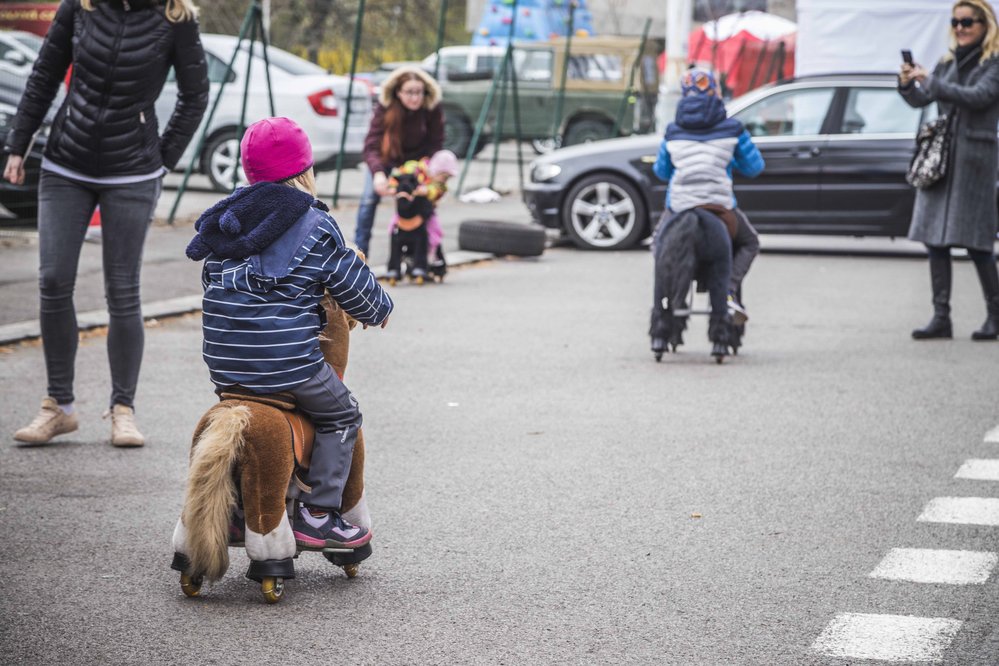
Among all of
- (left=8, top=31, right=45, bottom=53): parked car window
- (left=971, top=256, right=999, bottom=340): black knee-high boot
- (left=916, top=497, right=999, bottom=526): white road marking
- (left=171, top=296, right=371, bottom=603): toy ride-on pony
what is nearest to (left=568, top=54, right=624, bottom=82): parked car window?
(left=8, top=31, right=45, bottom=53): parked car window

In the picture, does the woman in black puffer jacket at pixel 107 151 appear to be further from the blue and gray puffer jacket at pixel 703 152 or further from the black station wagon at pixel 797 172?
the black station wagon at pixel 797 172

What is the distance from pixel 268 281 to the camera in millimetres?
4527

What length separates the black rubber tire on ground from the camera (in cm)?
1455

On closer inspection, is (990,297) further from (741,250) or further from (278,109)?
(278,109)

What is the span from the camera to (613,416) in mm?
7547

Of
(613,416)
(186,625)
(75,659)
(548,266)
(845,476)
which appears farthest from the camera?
(548,266)

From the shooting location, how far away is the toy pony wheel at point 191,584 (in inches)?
177

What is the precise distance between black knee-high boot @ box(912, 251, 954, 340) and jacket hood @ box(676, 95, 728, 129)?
2.05 meters

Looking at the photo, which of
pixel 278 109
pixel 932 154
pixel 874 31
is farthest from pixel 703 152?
pixel 874 31

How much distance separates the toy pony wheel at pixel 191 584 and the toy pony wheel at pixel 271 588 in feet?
0.59

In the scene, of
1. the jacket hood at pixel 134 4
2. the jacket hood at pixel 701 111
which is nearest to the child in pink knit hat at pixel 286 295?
the jacket hood at pixel 134 4

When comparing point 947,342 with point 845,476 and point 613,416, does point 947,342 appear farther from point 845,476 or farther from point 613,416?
point 845,476

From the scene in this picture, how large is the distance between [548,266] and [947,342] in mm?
4864

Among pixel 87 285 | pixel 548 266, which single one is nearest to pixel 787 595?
pixel 87 285
